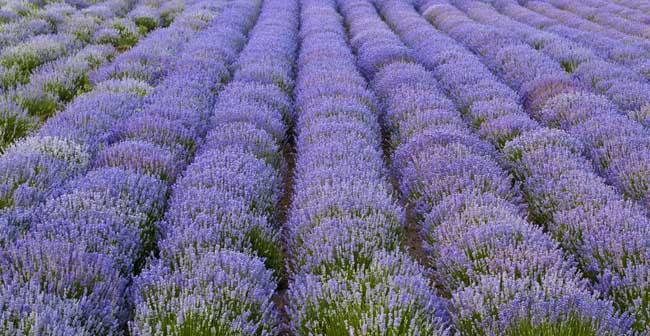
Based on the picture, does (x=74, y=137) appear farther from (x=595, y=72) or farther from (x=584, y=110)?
(x=595, y=72)

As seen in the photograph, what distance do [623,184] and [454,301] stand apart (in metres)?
1.96

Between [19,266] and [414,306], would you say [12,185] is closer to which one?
[19,266]

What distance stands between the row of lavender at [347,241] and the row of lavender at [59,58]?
2.53 meters

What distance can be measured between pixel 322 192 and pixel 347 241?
22.5 inches

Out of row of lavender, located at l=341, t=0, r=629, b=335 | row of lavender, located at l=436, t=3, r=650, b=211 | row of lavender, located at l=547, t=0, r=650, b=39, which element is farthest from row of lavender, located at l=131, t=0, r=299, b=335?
row of lavender, located at l=547, t=0, r=650, b=39

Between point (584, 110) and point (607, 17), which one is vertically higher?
point (584, 110)

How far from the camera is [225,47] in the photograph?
26.0 ft

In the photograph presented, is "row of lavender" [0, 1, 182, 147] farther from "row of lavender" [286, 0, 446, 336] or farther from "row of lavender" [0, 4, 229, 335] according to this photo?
"row of lavender" [286, 0, 446, 336]

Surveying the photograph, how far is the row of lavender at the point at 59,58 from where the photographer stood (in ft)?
18.1

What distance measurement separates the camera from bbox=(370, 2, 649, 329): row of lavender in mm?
2814

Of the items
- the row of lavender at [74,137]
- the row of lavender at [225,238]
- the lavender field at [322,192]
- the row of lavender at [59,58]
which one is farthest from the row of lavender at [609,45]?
the row of lavender at [59,58]

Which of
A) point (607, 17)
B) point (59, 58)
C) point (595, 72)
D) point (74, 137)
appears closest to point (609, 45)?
point (595, 72)

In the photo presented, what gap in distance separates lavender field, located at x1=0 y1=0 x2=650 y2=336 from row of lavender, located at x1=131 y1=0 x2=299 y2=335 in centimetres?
1

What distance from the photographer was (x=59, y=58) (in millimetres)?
7594
